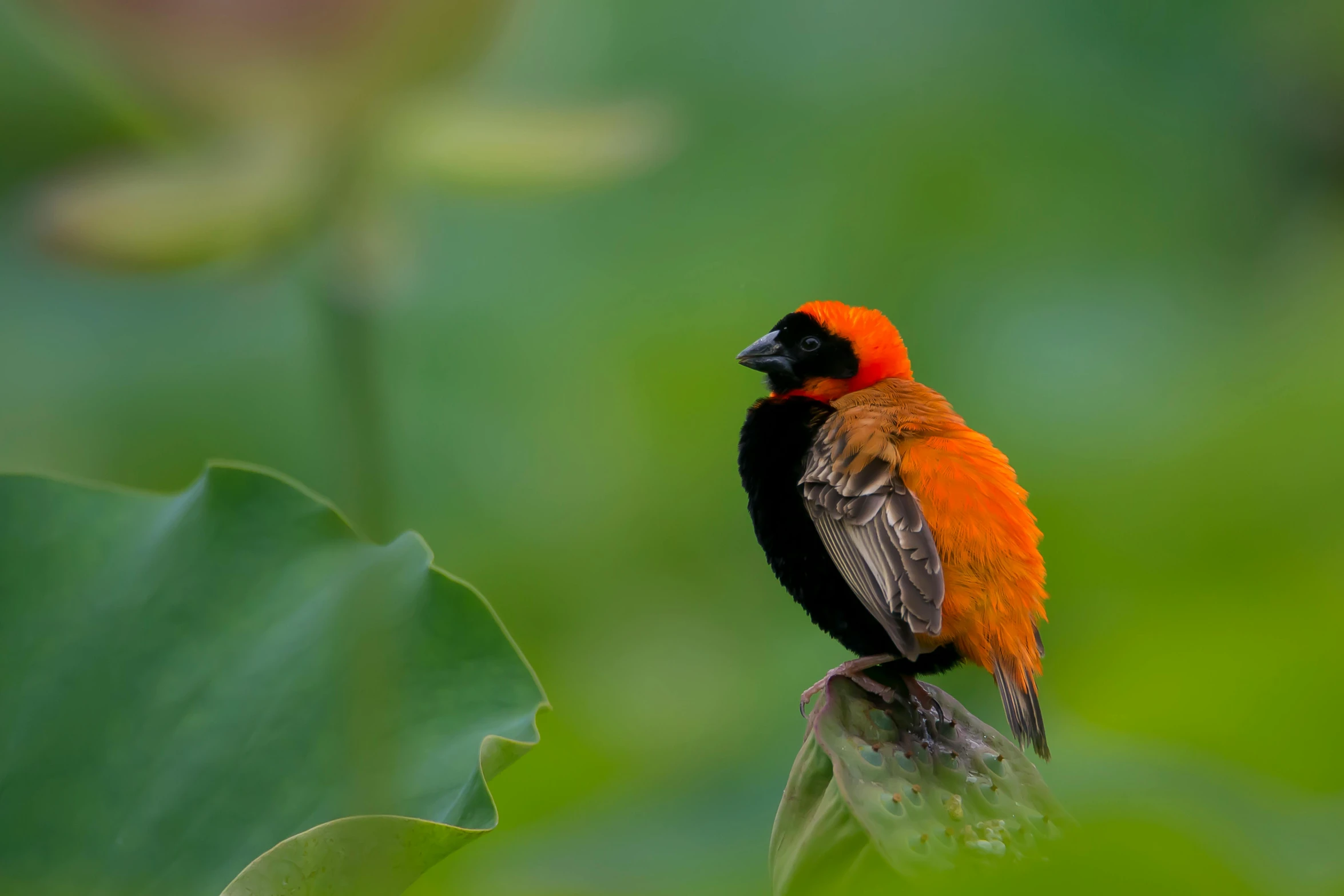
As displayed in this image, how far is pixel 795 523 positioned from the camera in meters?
1.10

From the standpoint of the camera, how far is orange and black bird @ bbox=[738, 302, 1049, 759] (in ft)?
2.93

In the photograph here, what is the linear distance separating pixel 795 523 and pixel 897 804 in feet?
1.89

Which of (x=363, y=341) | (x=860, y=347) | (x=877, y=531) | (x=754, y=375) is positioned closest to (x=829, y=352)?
(x=860, y=347)

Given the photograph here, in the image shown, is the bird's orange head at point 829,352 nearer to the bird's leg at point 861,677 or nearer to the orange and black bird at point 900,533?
the orange and black bird at point 900,533

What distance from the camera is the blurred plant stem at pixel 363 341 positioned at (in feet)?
1.46

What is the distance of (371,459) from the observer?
1.49ft

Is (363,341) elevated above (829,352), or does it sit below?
above

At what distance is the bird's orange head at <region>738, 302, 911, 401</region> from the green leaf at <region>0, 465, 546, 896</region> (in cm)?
53

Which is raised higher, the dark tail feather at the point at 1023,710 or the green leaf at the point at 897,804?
the green leaf at the point at 897,804

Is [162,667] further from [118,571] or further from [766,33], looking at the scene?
[766,33]

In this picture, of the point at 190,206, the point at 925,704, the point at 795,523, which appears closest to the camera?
the point at 190,206

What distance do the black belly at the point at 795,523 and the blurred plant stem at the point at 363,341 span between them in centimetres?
63

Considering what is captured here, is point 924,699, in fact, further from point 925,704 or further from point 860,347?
point 860,347

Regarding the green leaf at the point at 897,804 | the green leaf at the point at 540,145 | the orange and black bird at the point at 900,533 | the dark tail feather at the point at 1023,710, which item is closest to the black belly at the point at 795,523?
the orange and black bird at the point at 900,533
